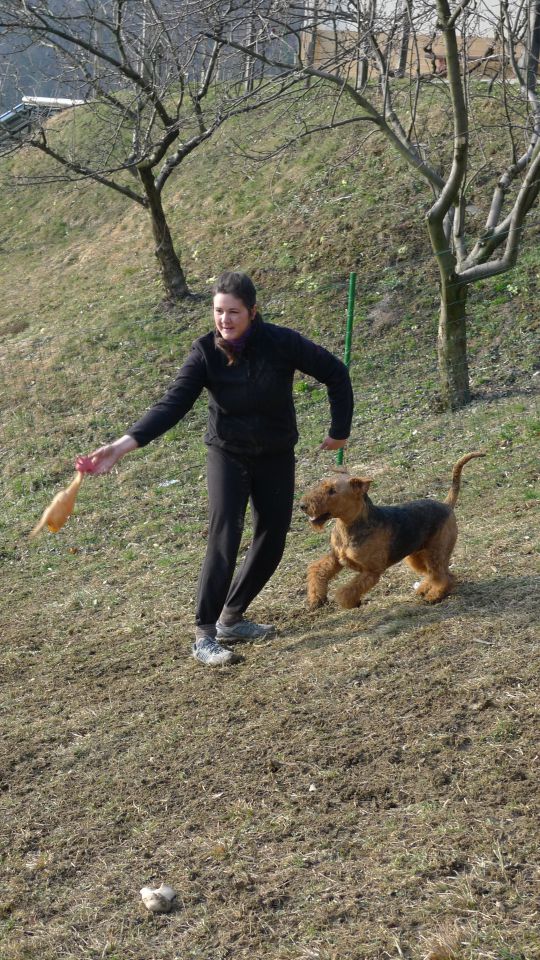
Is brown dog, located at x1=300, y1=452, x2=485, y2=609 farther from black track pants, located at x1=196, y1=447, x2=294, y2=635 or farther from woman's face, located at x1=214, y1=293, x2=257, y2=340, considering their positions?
woman's face, located at x1=214, y1=293, x2=257, y2=340

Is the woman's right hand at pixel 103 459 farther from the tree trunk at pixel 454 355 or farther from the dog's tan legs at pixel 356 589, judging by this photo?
the tree trunk at pixel 454 355

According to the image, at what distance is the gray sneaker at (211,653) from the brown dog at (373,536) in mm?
762

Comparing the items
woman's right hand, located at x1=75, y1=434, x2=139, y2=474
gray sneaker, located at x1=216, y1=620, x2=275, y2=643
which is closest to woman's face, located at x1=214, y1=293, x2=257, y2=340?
woman's right hand, located at x1=75, y1=434, x2=139, y2=474

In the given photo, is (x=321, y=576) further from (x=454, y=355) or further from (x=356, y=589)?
(x=454, y=355)

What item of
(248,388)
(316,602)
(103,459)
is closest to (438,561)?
(316,602)

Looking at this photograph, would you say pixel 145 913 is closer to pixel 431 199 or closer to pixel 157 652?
pixel 157 652

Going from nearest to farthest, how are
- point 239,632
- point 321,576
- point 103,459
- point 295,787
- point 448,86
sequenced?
point 295,787 < point 103,459 < point 239,632 < point 321,576 < point 448,86

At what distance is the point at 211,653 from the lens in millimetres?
5270

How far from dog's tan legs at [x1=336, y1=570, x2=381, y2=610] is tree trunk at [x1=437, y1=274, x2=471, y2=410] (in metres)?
4.84

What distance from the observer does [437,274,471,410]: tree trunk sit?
969 centimetres

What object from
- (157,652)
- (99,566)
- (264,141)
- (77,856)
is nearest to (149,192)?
(264,141)

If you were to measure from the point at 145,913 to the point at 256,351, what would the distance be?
8.79ft

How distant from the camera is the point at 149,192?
14648 millimetres

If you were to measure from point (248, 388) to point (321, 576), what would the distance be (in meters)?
1.44
